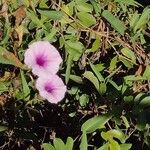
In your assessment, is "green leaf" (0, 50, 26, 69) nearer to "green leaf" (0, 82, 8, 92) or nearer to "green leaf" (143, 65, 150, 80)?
"green leaf" (0, 82, 8, 92)

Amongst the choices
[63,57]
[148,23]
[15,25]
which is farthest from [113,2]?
[15,25]

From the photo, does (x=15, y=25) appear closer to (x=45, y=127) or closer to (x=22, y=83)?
(x=22, y=83)

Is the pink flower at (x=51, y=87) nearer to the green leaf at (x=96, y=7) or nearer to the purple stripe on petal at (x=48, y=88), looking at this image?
the purple stripe on petal at (x=48, y=88)

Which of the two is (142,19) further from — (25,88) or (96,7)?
(25,88)

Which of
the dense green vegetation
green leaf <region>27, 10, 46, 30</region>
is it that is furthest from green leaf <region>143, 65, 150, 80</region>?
green leaf <region>27, 10, 46, 30</region>

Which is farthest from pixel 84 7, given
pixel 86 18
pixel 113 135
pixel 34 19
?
pixel 113 135

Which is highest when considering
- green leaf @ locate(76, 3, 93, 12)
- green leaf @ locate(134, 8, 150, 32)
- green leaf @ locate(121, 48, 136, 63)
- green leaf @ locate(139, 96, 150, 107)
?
green leaf @ locate(76, 3, 93, 12)
